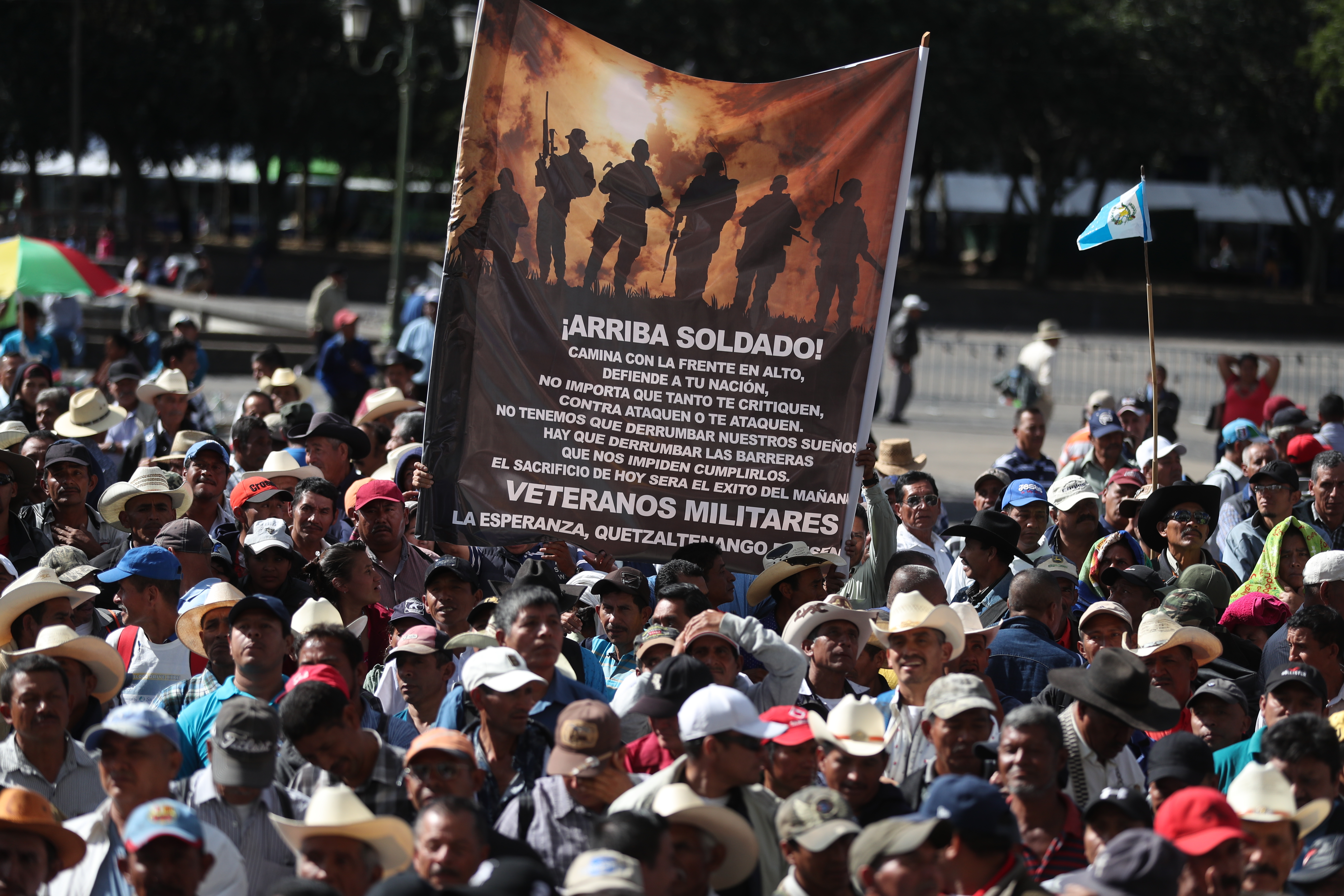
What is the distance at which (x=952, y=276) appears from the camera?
46719 mm

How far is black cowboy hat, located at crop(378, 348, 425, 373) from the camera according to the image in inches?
496

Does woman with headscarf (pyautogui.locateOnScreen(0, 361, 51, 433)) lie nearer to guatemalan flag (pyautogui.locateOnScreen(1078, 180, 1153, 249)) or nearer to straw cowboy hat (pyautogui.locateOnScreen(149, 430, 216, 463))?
straw cowboy hat (pyautogui.locateOnScreen(149, 430, 216, 463))

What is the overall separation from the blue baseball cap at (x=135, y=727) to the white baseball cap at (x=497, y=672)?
934 mm

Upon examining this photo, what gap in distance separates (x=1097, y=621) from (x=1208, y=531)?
6.43 ft

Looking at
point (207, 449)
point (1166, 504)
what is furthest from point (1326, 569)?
point (207, 449)

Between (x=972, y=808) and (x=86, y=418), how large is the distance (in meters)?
7.32

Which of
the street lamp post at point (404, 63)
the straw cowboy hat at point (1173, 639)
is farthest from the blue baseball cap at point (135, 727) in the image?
the street lamp post at point (404, 63)

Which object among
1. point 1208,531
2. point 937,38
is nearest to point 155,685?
point 1208,531

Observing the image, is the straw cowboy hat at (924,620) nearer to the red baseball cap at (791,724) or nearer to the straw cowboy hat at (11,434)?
the red baseball cap at (791,724)

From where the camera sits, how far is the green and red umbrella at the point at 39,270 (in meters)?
14.3

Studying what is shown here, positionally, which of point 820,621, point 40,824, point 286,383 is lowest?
point 40,824

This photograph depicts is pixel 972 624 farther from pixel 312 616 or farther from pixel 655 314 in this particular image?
pixel 312 616

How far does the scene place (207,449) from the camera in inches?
314

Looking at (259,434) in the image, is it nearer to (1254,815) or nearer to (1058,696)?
(1058,696)
